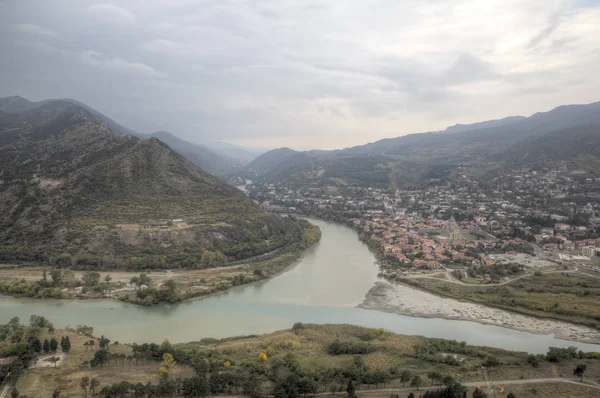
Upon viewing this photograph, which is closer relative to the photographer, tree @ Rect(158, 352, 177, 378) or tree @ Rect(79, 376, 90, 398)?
tree @ Rect(79, 376, 90, 398)

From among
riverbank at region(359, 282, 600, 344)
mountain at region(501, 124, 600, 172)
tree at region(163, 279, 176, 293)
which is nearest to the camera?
riverbank at region(359, 282, 600, 344)

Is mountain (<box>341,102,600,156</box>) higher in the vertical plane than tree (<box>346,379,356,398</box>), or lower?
higher

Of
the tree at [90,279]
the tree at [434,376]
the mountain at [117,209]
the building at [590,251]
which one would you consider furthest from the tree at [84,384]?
the building at [590,251]

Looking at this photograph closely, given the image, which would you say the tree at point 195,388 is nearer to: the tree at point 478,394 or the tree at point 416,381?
the tree at point 416,381

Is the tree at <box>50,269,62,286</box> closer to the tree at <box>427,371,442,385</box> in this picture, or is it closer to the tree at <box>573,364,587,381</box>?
the tree at <box>427,371,442,385</box>

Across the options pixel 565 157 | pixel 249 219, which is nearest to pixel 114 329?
pixel 249 219

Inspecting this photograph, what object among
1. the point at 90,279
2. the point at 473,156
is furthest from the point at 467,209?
the point at 473,156

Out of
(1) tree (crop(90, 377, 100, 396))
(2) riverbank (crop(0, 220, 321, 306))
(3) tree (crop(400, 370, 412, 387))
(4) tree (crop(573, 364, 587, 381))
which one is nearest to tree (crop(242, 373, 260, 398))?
(1) tree (crop(90, 377, 100, 396))
